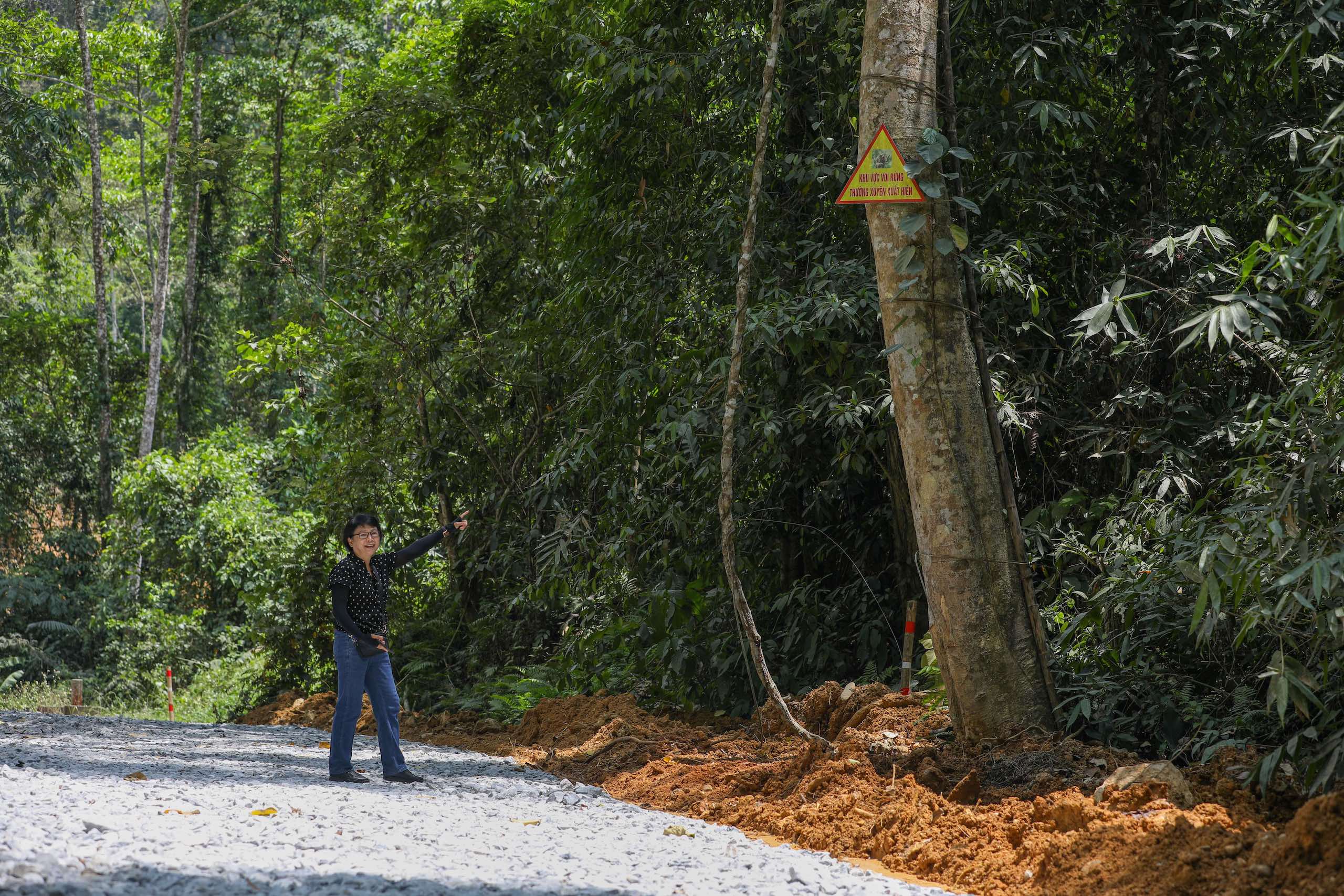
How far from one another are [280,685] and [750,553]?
324 inches

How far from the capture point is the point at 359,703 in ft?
20.3

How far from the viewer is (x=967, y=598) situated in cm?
530

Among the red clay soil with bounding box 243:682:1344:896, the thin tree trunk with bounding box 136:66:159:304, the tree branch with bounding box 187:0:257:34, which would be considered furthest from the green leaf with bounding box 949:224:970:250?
the thin tree trunk with bounding box 136:66:159:304

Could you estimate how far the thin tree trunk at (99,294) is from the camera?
21906 mm

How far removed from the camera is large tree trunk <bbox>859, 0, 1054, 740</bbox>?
5.28 metres

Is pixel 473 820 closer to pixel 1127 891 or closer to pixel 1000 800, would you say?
pixel 1000 800

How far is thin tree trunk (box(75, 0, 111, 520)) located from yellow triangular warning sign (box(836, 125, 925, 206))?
810 inches

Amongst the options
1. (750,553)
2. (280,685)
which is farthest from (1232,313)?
(280,685)

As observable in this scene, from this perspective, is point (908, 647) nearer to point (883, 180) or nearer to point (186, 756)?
point (883, 180)

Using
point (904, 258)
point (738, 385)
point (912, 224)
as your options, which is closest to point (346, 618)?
point (738, 385)

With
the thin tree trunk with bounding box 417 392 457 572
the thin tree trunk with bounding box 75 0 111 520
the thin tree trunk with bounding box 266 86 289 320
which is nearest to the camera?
the thin tree trunk with bounding box 417 392 457 572

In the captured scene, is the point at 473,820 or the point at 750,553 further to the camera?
the point at 750,553

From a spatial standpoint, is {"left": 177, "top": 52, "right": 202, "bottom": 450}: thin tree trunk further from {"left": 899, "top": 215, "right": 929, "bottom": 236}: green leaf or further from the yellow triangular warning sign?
{"left": 899, "top": 215, "right": 929, "bottom": 236}: green leaf

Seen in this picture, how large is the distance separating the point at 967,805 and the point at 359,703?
3.29 metres
